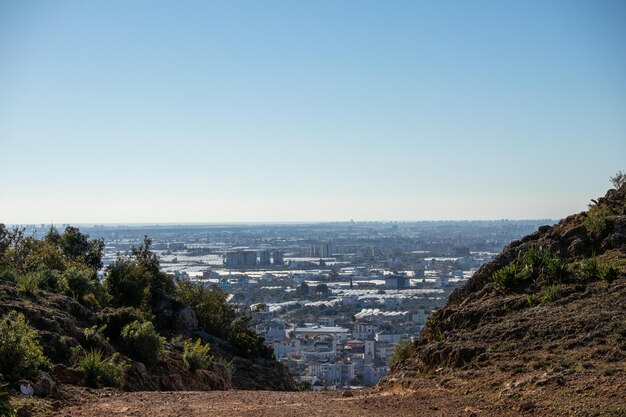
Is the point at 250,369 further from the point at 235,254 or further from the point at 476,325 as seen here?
the point at 235,254

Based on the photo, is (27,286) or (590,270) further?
(27,286)

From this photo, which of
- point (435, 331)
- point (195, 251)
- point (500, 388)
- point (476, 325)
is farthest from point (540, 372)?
point (195, 251)

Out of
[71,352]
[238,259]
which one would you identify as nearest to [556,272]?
[71,352]

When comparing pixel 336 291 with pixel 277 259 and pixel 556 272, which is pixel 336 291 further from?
pixel 556 272

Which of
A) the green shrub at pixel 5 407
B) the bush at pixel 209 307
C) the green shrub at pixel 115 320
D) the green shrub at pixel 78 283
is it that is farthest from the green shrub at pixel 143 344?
the bush at pixel 209 307

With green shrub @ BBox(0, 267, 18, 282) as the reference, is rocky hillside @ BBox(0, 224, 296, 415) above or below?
below

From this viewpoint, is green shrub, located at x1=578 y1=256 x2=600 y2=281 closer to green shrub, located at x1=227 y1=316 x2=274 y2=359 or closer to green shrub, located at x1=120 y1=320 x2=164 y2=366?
green shrub, located at x1=120 y1=320 x2=164 y2=366

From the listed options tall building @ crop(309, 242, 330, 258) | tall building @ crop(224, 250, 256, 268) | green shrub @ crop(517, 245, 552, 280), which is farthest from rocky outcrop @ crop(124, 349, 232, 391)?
tall building @ crop(309, 242, 330, 258)
